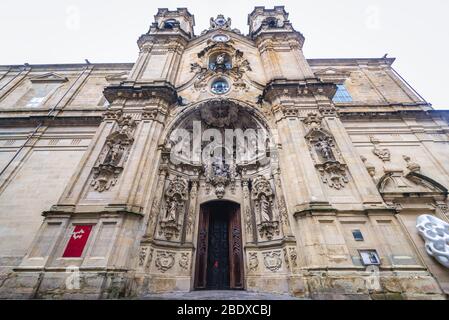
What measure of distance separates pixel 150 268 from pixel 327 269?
5771mm


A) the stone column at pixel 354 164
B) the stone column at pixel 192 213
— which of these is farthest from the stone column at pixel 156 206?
the stone column at pixel 354 164

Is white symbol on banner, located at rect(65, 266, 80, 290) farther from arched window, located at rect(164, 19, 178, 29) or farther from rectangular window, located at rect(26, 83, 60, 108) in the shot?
arched window, located at rect(164, 19, 178, 29)

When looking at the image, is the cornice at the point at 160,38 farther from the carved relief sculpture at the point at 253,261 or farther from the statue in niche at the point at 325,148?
the carved relief sculpture at the point at 253,261

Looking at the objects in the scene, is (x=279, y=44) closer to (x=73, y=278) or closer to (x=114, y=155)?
(x=114, y=155)

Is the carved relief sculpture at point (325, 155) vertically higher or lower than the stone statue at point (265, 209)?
higher

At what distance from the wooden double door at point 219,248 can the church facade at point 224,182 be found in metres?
0.06

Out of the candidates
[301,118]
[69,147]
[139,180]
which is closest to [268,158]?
[301,118]

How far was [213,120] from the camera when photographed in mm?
11469

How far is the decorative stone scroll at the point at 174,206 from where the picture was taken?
7.96 metres

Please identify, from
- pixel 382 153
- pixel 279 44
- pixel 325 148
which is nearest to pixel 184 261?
pixel 325 148

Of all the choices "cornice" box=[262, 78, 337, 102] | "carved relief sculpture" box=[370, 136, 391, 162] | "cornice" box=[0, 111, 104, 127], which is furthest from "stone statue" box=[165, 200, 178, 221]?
"carved relief sculpture" box=[370, 136, 391, 162]

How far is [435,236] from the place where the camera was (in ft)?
21.9

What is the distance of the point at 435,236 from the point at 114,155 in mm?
12110
